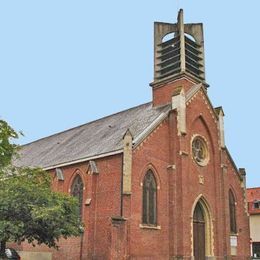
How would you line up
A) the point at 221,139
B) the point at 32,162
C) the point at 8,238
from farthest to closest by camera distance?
1. the point at 32,162
2. the point at 221,139
3. the point at 8,238

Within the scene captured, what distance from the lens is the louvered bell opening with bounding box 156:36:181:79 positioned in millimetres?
34375

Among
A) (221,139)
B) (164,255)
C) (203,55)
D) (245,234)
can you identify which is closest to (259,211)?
(245,234)

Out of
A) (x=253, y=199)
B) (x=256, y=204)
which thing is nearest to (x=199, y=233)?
(x=256, y=204)

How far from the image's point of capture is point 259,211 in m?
51.2

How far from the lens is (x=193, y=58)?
117 feet

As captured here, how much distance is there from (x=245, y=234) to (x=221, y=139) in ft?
27.8

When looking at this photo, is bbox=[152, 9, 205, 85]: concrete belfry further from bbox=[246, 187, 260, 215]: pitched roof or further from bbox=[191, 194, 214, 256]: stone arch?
bbox=[246, 187, 260, 215]: pitched roof

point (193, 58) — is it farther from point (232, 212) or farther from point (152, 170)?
point (232, 212)

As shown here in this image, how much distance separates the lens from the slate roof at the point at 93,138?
30.2m

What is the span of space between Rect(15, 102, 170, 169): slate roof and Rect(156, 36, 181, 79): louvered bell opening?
10.2ft

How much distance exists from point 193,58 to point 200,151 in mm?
8519

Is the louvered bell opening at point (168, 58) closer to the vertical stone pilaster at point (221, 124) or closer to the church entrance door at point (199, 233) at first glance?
the vertical stone pilaster at point (221, 124)

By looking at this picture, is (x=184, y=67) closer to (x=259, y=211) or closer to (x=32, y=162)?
(x=32, y=162)

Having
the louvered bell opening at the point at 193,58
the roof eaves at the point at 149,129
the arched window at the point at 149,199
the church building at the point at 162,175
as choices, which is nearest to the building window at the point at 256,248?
the church building at the point at 162,175
